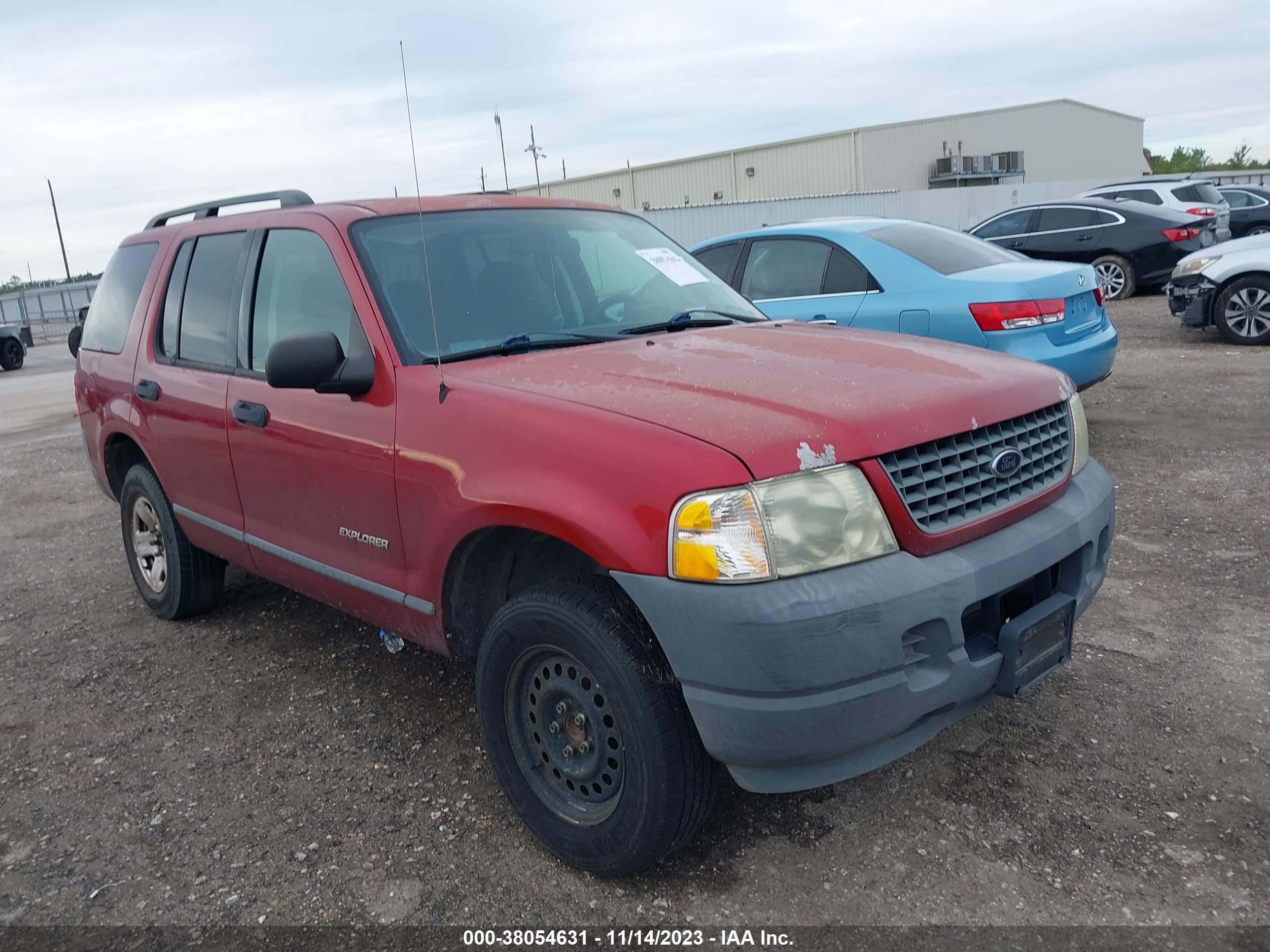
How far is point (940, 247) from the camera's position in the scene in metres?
6.88

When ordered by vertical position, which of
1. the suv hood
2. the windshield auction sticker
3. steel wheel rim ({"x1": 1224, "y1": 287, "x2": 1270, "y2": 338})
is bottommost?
steel wheel rim ({"x1": 1224, "y1": 287, "x2": 1270, "y2": 338})

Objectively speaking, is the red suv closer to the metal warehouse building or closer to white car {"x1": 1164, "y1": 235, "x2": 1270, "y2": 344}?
white car {"x1": 1164, "y1": 235, "x2": 1270, "y2": 344}

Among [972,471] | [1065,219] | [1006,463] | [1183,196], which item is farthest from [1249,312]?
[972,471]

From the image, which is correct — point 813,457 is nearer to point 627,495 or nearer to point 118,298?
point 627,495

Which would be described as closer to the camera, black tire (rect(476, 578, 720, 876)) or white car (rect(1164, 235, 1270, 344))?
black tire (rect(476, 578, 720, 876))

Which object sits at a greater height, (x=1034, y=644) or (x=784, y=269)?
(x=784, y=269)

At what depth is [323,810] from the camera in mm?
3203

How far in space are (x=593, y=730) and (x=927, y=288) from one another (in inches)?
180

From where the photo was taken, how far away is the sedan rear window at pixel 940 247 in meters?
6.64

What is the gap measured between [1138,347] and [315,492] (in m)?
10.5

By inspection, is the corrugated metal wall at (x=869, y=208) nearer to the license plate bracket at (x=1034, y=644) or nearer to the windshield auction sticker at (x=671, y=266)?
the windshield auction sticker at (x=671, y=266)

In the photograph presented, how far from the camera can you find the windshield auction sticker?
13.0 ft

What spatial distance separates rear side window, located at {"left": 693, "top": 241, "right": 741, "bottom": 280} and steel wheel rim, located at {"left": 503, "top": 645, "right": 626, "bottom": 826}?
16.8 feet

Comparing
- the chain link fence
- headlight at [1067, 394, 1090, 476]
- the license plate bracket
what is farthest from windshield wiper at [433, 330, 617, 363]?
the chain link fence
